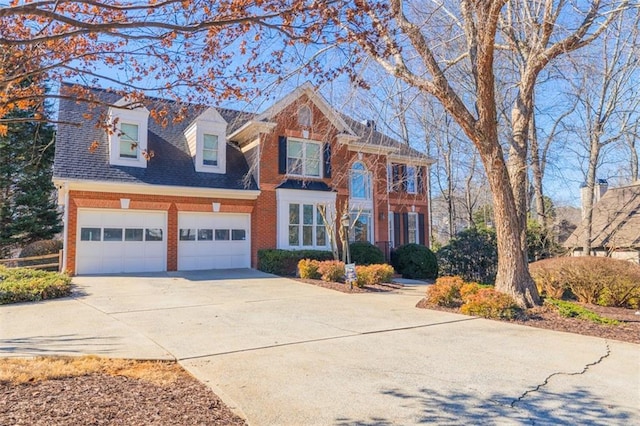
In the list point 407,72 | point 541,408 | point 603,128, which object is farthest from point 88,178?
point 603,128

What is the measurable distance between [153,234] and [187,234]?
1.22 meters

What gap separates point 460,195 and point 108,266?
83.0 ft

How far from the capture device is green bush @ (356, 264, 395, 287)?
13.1 meters

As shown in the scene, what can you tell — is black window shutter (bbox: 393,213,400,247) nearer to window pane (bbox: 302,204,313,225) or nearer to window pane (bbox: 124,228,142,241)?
window pane (bbox: 302,204,313,225)

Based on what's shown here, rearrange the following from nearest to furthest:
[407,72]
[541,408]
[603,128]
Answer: [541,408] < [407,72] < [603,128]

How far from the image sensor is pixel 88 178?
46.8 feet

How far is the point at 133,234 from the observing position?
50.4 feet

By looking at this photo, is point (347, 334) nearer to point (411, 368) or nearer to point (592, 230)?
point (411, 368)

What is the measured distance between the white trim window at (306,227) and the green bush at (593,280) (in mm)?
8935

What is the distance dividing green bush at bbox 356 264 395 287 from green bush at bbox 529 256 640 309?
14.2ft

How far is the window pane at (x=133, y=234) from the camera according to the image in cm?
1526

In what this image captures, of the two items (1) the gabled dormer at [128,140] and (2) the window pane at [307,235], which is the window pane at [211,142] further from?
(2) the window pane at [307,235]

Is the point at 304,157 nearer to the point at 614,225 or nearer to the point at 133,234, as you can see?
the point at 133,234

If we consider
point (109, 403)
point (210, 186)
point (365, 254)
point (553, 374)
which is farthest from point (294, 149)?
point (109, 403)
